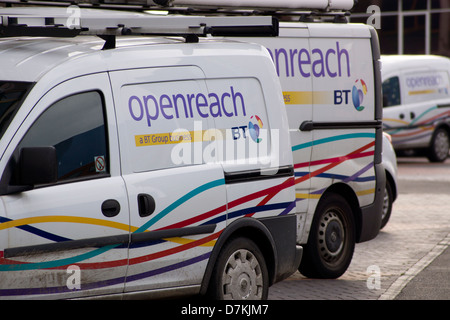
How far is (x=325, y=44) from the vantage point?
359 inches

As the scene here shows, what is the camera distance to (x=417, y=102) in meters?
21.6

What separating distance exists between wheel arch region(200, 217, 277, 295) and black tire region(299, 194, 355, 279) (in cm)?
200

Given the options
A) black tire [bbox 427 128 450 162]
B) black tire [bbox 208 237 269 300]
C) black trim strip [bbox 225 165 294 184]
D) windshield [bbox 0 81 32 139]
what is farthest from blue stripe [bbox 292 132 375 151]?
black tire [bbox 427 128 450 162]

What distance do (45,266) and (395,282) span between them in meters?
4.34

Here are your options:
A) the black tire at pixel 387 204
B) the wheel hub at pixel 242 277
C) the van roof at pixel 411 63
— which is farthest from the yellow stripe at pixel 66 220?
the van roof at pixel 411 63

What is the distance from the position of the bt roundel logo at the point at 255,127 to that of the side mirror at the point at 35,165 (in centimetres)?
195

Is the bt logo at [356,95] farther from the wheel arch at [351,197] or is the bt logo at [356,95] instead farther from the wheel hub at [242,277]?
the wheel hub at [242,277]

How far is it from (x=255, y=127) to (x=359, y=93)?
2558 millimetres

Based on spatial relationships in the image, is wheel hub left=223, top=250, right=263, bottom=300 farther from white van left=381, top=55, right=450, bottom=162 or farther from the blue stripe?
white van left=381, top=55, right=450, bottom=162

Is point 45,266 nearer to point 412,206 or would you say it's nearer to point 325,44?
point 325,44

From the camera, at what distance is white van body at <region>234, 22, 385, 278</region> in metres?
8.80

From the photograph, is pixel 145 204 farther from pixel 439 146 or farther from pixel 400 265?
pixel 439 146

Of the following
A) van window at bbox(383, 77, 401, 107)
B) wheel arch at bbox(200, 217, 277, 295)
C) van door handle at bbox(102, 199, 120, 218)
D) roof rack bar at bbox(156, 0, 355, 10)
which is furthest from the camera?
van window at bbox(383, 77, 401, 107)
